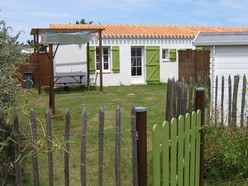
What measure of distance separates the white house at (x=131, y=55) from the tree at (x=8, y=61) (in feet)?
51.0

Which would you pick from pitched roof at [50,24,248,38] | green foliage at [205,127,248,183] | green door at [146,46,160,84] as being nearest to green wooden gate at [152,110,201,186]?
green foliage at [205,127,248,183]

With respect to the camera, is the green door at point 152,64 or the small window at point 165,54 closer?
the green door at point 152,64

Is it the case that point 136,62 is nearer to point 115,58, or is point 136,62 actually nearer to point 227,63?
point 115,58

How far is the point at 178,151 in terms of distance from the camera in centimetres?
374

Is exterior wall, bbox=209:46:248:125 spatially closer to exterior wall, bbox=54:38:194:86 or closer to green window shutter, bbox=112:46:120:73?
exterior wall, bbox=54:38:194:86

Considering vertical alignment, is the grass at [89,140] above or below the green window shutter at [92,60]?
below

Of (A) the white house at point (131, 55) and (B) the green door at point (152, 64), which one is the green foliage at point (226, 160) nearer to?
(A) the white house at point (131, 55)

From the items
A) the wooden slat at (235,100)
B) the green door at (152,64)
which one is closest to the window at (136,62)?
the green door at (152,64)

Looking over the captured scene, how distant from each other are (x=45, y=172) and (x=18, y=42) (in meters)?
2.20

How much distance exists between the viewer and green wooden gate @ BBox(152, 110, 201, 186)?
3.31m

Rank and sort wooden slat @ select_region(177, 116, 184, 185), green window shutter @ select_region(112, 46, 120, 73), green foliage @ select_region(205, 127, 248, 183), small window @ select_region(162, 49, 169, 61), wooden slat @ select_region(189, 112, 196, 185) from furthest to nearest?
small window @ select_region(162, 49, 169, 61) → green window shutter @ select_region(112, 46, 120, 73) → green foliage @ select_region(205, 127, 248, 183) → wooden slat @ select_region(189, 112, 196, 185) → wooden slat @ select_region(177, 116, 184, 185)

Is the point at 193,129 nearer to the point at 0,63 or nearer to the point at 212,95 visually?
the point at 0,63

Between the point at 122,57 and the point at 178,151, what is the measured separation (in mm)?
17455

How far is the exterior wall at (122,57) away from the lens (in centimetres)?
2008
